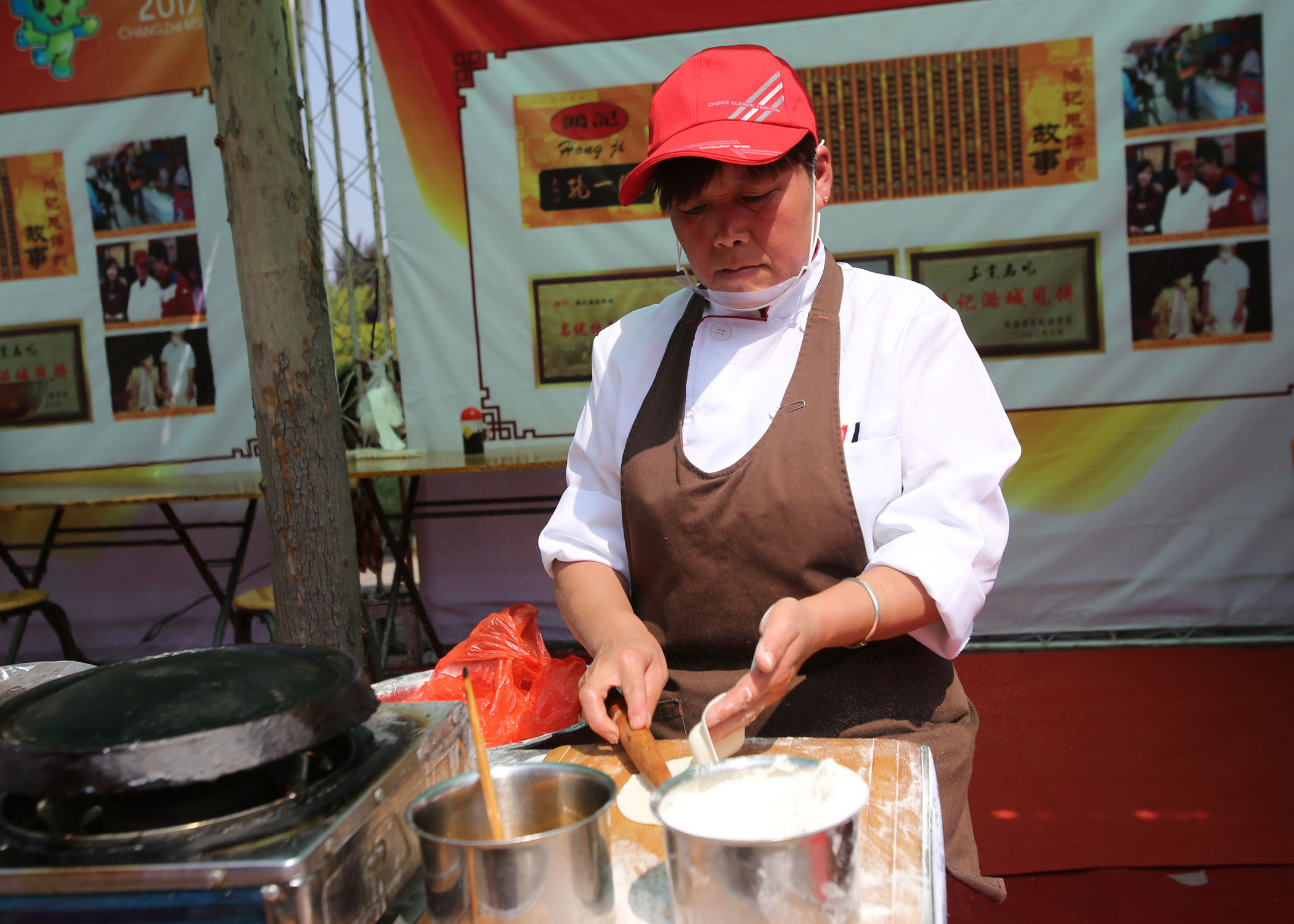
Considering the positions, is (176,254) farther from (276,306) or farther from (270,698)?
(270,698)

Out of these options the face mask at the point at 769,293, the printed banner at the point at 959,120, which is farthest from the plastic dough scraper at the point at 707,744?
the printed banner at the point at 959,120

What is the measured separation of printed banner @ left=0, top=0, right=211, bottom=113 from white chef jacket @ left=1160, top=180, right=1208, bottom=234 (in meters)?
4.20

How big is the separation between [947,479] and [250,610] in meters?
3.42

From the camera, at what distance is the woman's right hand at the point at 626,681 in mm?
1206

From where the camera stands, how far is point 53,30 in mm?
4363

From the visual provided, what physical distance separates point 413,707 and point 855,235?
11.2 ft

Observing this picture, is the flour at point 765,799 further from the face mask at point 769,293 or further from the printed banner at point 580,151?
the printed banner at point 580,151

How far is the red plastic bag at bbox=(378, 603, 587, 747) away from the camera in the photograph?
160 centimetres

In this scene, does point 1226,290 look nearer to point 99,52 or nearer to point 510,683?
point 510,683

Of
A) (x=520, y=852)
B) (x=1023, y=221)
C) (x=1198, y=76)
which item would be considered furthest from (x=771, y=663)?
(x=1198, y=76)

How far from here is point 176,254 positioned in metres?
4.40

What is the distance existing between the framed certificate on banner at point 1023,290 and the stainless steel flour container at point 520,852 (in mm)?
3508

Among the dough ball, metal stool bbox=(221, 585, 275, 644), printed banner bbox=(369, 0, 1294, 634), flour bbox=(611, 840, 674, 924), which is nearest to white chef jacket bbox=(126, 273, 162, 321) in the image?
printed banner bbox=(369, 0, 1294, 634)

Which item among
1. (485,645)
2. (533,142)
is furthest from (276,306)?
(533,142)
